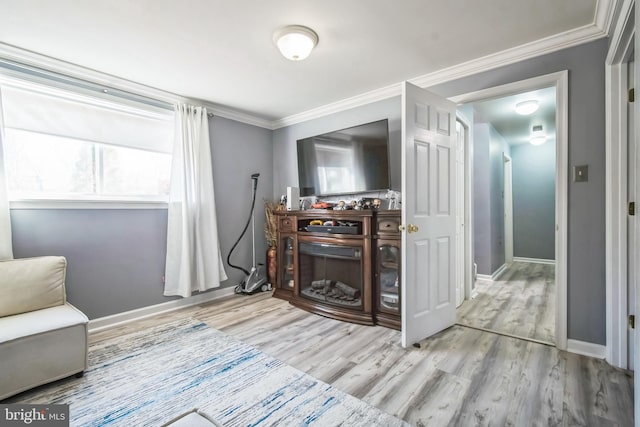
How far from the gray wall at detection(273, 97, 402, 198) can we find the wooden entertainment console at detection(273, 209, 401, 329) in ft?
2.17

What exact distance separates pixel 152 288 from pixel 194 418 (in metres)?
2.68

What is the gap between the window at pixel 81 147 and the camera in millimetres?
2428

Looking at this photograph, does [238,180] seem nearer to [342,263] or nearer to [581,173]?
[342,263]

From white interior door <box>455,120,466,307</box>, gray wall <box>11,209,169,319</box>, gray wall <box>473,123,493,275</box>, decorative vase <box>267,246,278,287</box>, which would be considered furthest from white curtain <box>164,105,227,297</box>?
gray wall <box>473,123,493,275</box>

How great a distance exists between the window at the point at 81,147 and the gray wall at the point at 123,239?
216mm

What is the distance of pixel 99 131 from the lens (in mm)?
2812

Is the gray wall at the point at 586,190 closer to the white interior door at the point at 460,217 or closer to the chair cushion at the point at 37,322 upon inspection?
the white interior door at the point at 460,217

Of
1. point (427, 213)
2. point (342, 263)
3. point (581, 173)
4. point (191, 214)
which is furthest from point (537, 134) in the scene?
point (191, 214)

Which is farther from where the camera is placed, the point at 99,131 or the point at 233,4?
the point at 99,131

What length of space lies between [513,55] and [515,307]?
2636 mm

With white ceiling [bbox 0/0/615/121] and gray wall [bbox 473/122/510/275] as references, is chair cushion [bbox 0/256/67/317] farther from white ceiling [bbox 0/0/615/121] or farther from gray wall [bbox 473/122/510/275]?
gray wall [bbox 473/122/510/275]

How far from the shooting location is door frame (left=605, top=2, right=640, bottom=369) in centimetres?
195

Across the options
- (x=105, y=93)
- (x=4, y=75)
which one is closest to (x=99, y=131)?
(x=105, y=93)

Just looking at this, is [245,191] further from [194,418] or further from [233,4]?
[194,418]
